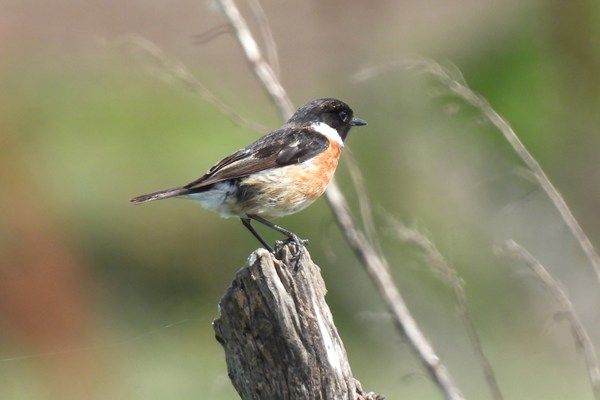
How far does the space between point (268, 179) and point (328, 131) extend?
0.75 meters

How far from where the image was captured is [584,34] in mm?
11688

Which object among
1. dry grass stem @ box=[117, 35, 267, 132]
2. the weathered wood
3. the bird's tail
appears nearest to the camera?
the weathered wood

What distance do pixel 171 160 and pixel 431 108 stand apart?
A: 3.06 metres

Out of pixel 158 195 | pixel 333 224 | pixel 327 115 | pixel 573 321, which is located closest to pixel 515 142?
pixel 573 321

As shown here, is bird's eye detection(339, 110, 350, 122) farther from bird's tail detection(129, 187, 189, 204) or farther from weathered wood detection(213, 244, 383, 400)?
weathered wood detection(213, 244, 383, 400)

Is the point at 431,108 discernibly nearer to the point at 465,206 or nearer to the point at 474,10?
the point at 465,206

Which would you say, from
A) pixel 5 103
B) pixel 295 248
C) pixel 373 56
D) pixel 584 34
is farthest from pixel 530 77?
pixel 295 248

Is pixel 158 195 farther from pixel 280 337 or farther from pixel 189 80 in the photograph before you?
pixel 280 337

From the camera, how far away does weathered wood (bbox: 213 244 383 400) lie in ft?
12.8

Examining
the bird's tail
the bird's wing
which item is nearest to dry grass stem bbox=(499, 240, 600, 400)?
the bird's wing

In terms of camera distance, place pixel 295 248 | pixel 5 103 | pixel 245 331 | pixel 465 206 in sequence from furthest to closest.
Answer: pixel 5 103, pixel 465 206, pixel 295 248, pixel 245 331

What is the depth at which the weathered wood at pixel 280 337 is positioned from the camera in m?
3.90

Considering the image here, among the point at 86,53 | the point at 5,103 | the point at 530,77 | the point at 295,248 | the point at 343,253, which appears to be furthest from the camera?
the point at 86,53

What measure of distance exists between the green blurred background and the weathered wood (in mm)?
4722
